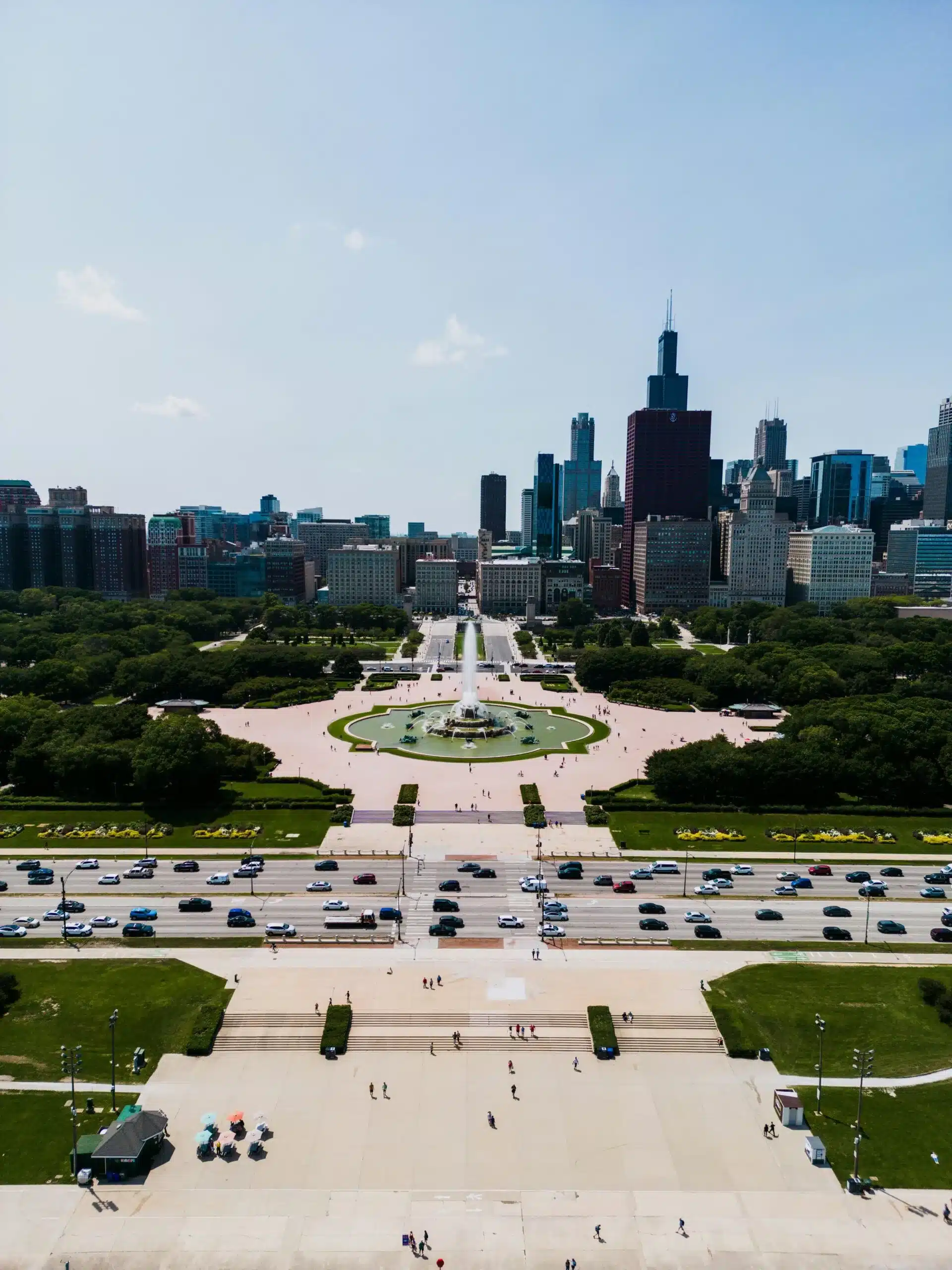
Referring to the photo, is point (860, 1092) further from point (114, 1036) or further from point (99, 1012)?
point (99, 1012)

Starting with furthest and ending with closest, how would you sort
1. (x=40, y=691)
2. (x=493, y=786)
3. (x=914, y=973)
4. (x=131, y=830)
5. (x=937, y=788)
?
1. (x=40, y=691)
2. (x=493, y=786)
3. (x=937, y=788)
4. (x=131, y=830)
5. (x=914, y=973)

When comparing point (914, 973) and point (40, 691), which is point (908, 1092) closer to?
point (914, 973)

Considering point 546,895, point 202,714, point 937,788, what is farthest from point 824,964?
point 202,714

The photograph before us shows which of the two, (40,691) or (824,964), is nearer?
(824,964)

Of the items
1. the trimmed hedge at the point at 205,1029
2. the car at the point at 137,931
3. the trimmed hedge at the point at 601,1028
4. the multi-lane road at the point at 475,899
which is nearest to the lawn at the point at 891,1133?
the trimmed hedge at the point at 601,1028

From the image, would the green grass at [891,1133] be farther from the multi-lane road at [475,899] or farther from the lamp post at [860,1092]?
the multi-lane road at [475,899]

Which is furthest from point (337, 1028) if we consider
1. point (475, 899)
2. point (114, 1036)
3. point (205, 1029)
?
point (475, 899)
